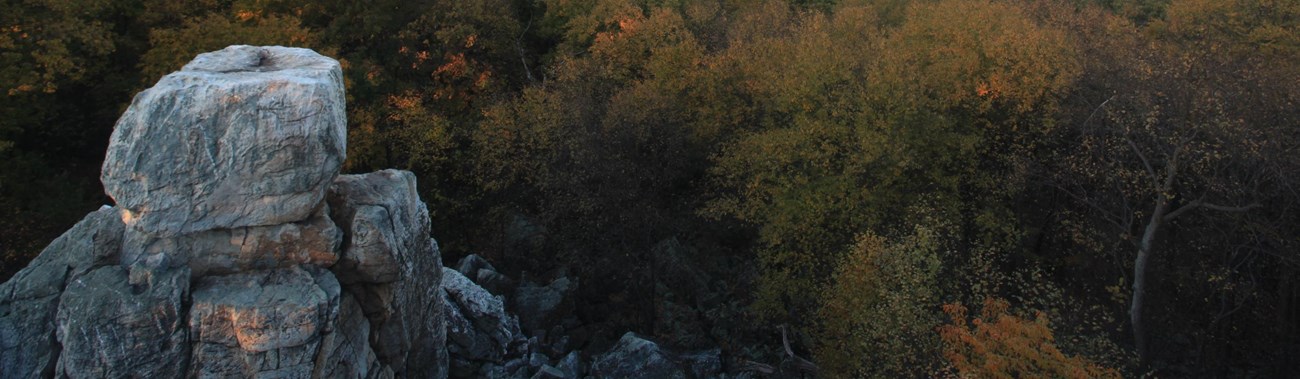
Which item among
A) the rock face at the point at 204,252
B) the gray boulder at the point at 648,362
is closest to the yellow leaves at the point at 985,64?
the gray boulder at the point at 648,362

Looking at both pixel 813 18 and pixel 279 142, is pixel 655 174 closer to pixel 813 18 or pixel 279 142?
pixel 813 18

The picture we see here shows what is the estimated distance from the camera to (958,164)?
27.6 metres

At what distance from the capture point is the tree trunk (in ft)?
75.0

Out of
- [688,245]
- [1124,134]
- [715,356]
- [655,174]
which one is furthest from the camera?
[688,245]

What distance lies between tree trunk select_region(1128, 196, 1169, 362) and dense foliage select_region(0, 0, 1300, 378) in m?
0.09

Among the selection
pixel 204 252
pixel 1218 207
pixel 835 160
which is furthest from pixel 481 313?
pixel 1218 207

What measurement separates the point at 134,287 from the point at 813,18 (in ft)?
77.3

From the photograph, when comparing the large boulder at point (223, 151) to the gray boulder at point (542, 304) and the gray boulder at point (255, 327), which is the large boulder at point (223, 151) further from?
the gray boulder at point (542, 304)

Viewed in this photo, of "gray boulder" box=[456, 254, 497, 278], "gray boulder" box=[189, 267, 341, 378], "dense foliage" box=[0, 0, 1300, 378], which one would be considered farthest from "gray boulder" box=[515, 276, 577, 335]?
"gray boulder" box=[189, 267, 341, 378]

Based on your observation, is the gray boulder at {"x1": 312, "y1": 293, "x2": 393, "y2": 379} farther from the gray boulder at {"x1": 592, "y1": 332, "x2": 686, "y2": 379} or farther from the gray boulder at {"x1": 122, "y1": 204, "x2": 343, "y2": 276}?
the gray boulder at {"x1": 592, "y1": 332, "x2": 686, "y2": 379}

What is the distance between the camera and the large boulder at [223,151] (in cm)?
1681

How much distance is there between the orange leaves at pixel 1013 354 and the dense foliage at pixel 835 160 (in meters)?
0.49

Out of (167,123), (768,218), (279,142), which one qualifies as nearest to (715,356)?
(768,218)

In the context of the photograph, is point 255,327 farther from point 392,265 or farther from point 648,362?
point 648,362
